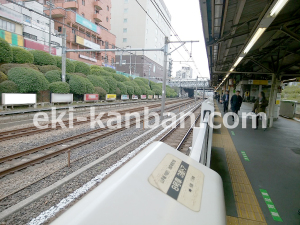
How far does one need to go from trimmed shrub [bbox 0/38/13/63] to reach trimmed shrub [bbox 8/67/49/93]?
178cm

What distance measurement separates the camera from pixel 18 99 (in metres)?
13.9

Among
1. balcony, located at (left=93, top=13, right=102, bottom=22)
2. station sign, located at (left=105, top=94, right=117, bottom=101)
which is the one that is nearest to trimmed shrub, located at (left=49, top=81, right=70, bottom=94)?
station sign, located at (left=105, top=94, right=117, bottom=101)

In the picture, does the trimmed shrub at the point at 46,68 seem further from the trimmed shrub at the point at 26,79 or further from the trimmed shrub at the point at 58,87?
the trimmed shrub at the point at 26,79

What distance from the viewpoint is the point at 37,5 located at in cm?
3391

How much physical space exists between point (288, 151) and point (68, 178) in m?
6.40

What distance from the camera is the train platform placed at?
114 inches

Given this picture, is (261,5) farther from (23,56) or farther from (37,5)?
(37,5)

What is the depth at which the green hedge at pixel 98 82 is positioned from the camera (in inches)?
929

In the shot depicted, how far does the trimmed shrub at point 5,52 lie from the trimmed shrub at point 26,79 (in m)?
1.78

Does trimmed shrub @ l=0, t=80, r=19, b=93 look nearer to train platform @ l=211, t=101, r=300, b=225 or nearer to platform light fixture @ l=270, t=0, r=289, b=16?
train platform @ l=211, t=101, r=300, b=225

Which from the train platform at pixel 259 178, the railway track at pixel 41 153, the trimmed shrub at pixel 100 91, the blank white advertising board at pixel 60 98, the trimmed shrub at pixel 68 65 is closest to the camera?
the train platform at pixel 259 178

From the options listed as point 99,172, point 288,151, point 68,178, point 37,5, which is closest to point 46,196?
point 68,178

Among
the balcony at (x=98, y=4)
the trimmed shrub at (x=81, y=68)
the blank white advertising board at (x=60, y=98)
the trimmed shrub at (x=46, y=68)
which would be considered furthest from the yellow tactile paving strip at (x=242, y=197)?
the balcony at (x=98, y=4)

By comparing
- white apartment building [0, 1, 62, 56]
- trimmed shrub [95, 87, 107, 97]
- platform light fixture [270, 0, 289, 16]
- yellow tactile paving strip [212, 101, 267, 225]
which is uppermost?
white apartment building [0, 1, 62, 56]
